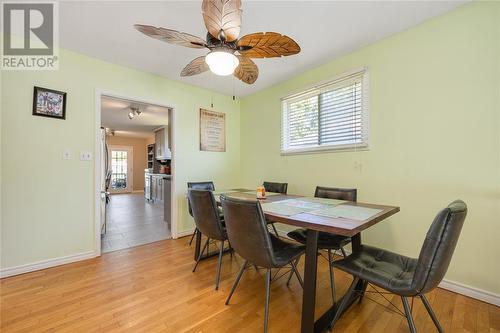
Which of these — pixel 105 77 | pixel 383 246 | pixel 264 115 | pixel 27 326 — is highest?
pixel 105 77

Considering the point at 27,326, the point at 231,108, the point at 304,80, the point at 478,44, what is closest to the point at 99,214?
the point at 27,326

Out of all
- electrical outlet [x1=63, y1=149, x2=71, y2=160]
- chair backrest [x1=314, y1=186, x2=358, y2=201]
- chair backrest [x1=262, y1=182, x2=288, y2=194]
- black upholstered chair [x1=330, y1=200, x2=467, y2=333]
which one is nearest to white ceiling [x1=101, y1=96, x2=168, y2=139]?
electrical outlet [x1=63, y1=149, x2=71, y2=160]

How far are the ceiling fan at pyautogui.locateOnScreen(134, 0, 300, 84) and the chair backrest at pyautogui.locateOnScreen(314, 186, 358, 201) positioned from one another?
54.7 inches

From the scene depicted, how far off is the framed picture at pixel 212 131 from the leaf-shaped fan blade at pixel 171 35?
195 centimetres

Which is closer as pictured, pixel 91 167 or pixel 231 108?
pixel 91 167

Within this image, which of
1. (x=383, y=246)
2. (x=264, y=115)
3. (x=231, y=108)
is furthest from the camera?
(x=231, y=108)

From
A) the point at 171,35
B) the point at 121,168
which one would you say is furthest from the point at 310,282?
the point at 121,168

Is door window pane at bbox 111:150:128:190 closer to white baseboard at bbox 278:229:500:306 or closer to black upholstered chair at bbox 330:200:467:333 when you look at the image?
black upholstered chair at bbox 330:200:467:333

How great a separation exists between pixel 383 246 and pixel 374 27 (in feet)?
7.18

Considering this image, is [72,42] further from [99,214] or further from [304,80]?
[304,80]

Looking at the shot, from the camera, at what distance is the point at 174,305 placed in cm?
162

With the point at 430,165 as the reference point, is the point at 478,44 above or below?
above

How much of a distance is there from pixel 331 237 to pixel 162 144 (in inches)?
240

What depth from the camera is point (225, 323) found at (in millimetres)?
1432
